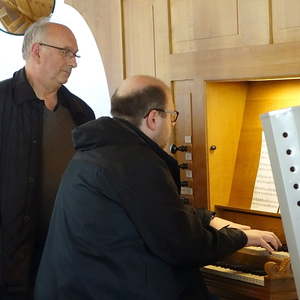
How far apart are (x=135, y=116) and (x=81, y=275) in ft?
1.77

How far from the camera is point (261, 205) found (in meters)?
2.69

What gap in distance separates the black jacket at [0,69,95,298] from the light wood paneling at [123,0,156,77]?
0.61m

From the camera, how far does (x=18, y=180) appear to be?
2477 millimetres

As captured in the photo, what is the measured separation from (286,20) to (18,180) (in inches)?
48.1

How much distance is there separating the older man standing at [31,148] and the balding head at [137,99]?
1.91 ft

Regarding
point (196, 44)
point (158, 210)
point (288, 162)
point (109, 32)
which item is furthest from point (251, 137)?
point (288, 162)

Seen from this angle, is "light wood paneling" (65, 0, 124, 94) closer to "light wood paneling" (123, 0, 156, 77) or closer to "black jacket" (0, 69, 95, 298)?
"light wood paneling" (123, 0, 156, 77)

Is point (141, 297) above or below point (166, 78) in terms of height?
below

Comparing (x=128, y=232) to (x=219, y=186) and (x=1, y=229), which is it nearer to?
(x=1, y=229)

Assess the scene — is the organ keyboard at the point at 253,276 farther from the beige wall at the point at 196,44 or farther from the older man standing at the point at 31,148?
the older man standing at the point at 31,148

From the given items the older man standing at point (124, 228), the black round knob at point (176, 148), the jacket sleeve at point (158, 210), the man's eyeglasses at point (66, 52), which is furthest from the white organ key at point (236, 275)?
the man's eyeglasses at point (66, 52)

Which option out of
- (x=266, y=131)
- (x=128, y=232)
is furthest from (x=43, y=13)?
(x=266, y=131)

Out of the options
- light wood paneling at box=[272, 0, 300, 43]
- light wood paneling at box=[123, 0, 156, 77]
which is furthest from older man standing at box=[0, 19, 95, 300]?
light wood paneling at box=[272, 0, 300, 43]

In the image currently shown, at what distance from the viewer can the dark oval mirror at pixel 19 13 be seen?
131 inches
